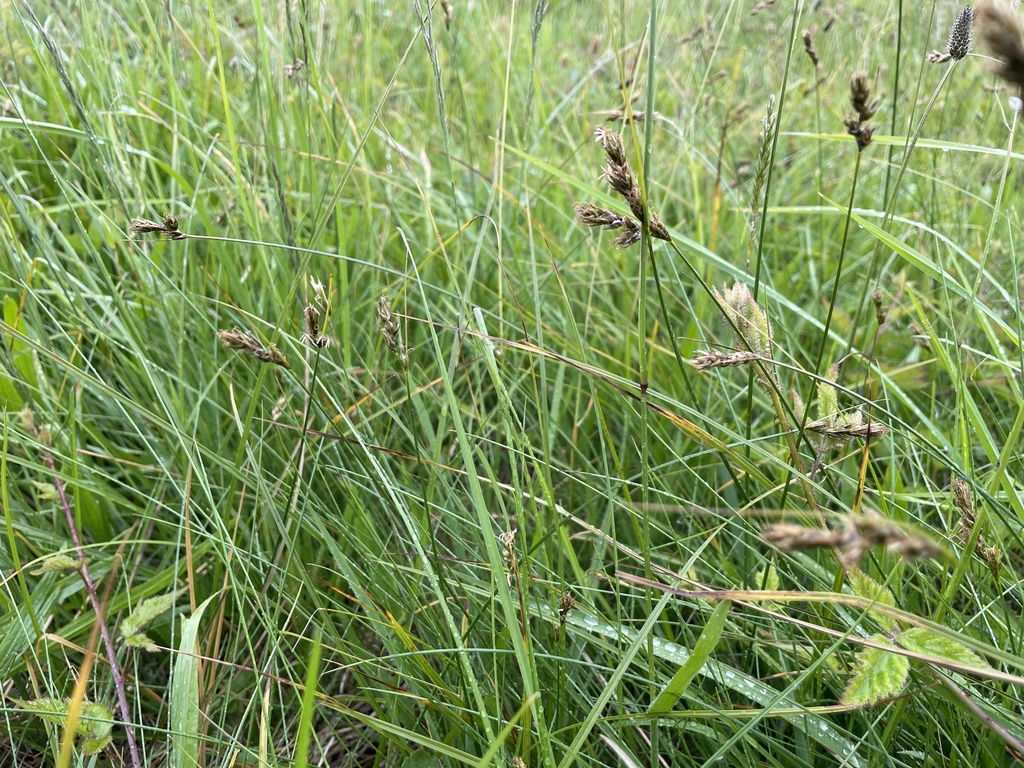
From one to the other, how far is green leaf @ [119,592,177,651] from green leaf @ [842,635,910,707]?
89 centimetres

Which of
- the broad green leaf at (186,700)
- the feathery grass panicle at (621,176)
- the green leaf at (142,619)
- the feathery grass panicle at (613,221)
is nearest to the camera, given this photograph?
A: the feathery grass panicle at (621,176)

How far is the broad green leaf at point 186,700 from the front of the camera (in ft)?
2.88

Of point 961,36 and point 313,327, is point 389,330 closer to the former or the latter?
point 313,327

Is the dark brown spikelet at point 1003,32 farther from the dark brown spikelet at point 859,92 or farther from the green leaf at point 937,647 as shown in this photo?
the green leaf at point 937,647

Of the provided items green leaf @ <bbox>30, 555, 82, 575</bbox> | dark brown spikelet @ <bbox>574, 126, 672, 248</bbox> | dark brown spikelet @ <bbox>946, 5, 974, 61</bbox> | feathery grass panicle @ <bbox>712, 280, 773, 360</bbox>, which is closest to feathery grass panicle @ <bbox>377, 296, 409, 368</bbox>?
dark brown spikelet @ <bbox>574, 126, 672, 248</bbox>

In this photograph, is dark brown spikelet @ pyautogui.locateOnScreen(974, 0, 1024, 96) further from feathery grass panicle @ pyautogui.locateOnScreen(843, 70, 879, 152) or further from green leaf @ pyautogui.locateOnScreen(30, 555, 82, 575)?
green leaf @ pyautogui.locateOnScreen(30, 555, 82, 575)

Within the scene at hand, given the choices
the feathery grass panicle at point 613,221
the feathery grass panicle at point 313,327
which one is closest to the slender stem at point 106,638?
the feathery grass panicle at point 313,327

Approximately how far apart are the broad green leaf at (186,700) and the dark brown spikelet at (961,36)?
1.18 m

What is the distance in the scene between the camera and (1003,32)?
0.36 m

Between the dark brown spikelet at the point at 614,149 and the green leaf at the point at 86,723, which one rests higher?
the dark brown spikelet at the point at 614,149

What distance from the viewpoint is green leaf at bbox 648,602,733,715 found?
29.5 inches

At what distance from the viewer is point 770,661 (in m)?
0.93

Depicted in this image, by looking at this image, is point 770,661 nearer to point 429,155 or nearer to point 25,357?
point 25,357

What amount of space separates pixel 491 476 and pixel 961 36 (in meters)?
0.83
